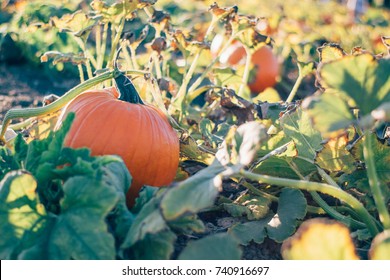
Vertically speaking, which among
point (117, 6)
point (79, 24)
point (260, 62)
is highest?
point (117, 6)

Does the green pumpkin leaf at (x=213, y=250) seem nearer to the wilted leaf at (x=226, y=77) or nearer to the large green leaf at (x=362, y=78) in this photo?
the large green leaf at (x=362, y=78)

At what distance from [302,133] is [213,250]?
0.75 m

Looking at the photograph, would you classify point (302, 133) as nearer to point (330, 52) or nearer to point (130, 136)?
point (330, 52)

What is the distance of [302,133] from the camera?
1974 mm

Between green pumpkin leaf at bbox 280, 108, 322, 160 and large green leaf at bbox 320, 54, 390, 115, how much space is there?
1.79 ft

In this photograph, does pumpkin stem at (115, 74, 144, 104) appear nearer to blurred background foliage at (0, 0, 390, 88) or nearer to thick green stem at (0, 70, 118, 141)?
thick green stem at (0, 70, 118, 141)

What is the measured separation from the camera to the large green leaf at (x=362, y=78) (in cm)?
140

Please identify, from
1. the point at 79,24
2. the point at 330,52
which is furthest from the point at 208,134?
the point at 79,24

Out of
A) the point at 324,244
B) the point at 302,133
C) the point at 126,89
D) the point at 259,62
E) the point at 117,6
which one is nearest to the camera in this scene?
the point at 324,244

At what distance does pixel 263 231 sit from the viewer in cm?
187

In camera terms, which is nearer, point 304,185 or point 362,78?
point 362,78

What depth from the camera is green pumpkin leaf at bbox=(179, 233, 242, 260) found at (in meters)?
1.33

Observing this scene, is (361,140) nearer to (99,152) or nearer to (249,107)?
(249,107)

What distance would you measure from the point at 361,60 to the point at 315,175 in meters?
0.81
